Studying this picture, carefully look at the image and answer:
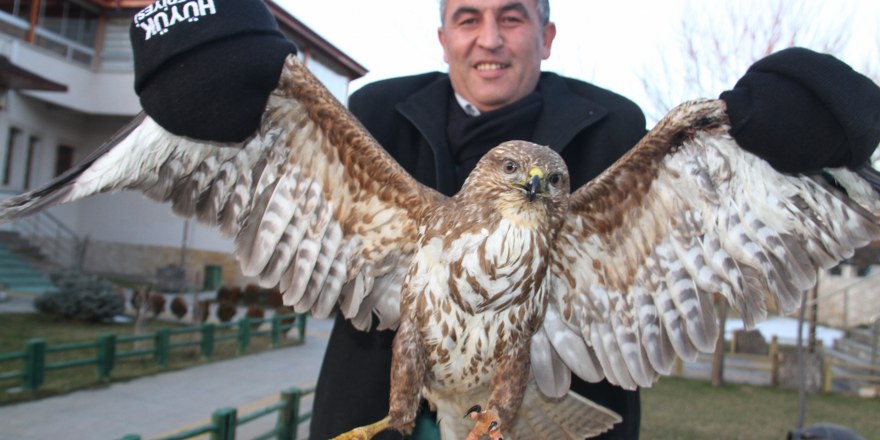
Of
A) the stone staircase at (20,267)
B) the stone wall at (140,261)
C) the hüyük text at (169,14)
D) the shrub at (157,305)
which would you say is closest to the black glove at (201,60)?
the hüyük text at (169,14)

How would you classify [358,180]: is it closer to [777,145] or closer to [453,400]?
[453,400]

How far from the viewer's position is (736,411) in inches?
430

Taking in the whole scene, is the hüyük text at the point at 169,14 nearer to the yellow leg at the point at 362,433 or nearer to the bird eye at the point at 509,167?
the bird eye at the point at 509,167

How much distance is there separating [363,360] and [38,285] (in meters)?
19.3

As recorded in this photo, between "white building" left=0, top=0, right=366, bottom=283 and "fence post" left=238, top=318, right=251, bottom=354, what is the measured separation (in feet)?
27.5

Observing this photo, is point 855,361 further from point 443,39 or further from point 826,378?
point 443,39

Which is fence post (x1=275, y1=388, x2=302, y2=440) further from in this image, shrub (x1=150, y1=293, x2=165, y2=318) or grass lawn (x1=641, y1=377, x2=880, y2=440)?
shrub (x1=150, y1=293, x2=165, y2=318)

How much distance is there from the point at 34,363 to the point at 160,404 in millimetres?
1615

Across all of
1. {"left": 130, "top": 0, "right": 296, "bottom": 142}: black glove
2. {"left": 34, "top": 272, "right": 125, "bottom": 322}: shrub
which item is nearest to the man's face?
{"left": 130, "top": 0, "right": 296, "bottom": 142}: black glove

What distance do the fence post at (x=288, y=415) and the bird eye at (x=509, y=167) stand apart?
523 cm

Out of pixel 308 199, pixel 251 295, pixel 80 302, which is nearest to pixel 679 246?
pixel 308 199

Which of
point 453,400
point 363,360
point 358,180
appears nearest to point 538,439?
point 453,400

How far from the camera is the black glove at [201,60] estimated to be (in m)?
1.96

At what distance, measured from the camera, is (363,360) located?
268 cm
